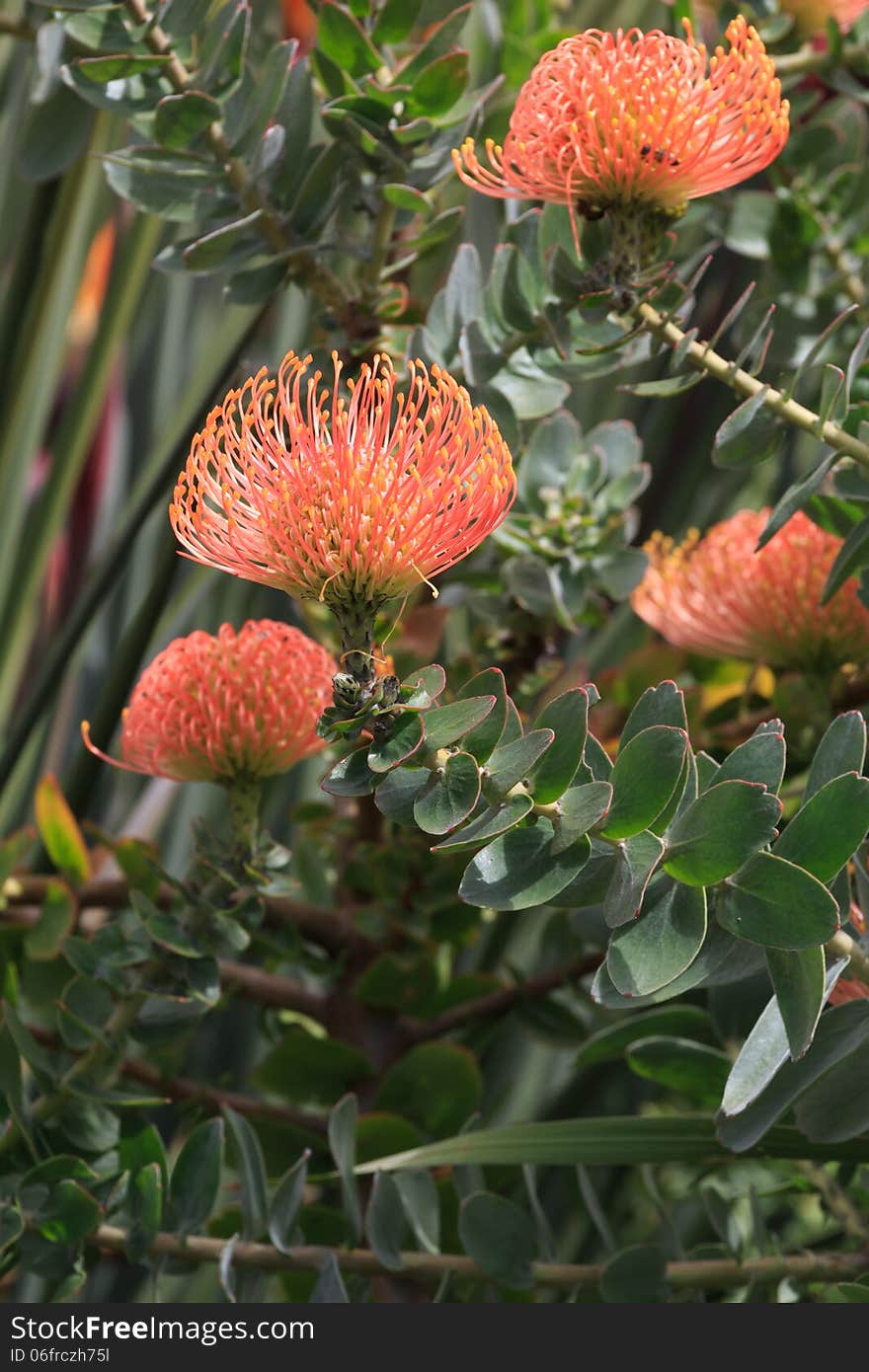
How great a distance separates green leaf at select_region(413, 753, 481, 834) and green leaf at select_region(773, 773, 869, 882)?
2.5 inches

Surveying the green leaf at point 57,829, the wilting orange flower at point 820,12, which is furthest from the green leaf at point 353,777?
the wilting orange flower at point 820,12

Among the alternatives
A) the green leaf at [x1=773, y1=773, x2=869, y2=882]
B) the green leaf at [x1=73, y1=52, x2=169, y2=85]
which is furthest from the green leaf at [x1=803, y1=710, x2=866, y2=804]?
the green leaf at [x1=73, y1=52, x2=169, y2=85]

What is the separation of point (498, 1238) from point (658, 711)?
0.17 m

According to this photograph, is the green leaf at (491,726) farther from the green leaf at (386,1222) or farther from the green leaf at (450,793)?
the green leaf at (386,1222)

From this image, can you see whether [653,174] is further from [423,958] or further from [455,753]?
[423,958]

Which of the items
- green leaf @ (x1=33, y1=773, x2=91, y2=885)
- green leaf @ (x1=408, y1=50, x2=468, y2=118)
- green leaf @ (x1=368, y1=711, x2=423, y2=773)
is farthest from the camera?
green leaf @ (x1=33, y1=773, x2=91, y2=885)

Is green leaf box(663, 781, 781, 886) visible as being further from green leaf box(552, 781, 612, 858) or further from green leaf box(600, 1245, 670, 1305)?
green leaf box(600, 1245, 670, 1305)

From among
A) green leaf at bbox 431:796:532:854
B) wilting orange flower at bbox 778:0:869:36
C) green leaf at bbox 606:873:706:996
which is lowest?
green leaf at bbox 606:873:706:996

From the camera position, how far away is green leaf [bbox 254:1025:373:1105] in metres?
0.43

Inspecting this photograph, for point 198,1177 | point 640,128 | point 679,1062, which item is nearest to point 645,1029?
point 679,1062

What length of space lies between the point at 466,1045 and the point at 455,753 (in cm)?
28

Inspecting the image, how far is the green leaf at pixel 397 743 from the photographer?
238 mm

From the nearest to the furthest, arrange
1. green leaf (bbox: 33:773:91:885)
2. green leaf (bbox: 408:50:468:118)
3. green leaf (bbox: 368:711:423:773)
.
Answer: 1. green leaf (bbox: 368:711:423:773)
2. green leaf (bbox: 408:50:468:118)
3. green leaf (bbox: 33:773:91:885)

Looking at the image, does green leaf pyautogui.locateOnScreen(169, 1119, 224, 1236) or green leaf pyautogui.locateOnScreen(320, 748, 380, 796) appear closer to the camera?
green leaf pyautogui.locateOnScreen(320, 748, 380, 796)
